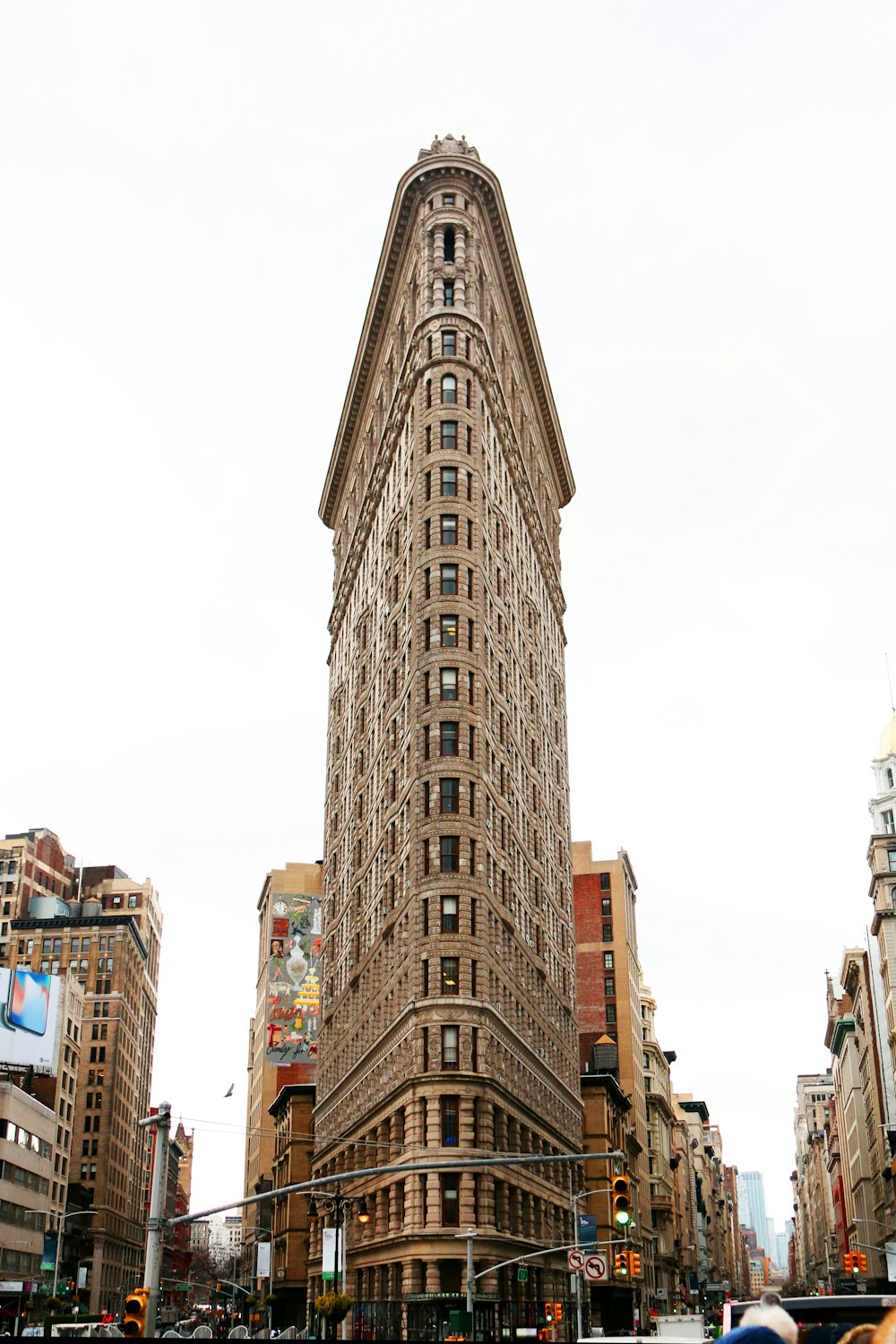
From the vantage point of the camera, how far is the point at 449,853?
7350 centimetres

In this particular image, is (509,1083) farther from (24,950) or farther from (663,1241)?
(24,950)

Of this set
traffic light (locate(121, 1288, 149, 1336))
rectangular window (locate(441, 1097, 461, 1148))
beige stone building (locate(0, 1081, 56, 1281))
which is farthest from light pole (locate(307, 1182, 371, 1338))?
traffic light (locate(121, 1288, 149, 1336))

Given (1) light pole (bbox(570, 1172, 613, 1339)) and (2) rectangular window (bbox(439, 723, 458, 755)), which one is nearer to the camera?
(1) light pole (bbox(570, 1172, 613, 1339))

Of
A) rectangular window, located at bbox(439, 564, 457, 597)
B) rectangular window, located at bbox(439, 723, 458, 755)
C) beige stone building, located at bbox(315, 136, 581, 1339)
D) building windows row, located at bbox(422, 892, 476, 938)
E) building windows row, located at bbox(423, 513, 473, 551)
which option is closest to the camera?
beige stone building, located at bbox(315, 136, 581, 1339)

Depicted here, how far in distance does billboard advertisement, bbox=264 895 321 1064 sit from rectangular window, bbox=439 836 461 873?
92.5 metres

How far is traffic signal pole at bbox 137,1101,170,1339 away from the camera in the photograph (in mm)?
29531

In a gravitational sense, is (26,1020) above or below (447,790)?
below

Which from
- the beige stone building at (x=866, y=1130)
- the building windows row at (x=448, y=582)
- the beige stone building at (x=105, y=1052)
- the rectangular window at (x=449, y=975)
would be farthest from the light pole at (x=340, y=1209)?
the beige stone building at (x=105, y=1052)

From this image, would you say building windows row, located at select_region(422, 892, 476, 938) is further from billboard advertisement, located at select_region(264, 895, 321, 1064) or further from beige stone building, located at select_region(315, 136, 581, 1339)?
billboard advertisement, located at select_region(264, 895, 321, 1064)

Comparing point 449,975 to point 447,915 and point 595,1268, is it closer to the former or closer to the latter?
point 447,915

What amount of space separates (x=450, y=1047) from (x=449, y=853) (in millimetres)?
10198

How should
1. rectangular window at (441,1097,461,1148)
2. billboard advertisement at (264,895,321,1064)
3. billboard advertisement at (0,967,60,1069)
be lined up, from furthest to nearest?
billboard advertisement at (264,895,321,1064) → billboard advertisement at (0,967,60,1069) → rectangular window at (441,1097,461,1148)

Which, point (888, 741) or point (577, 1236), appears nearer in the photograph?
point (577, 1236)

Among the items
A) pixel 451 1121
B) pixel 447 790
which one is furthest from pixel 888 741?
pixel 451 1121
